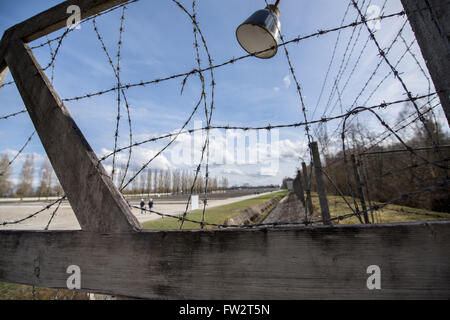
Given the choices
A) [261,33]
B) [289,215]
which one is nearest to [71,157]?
[261,33]

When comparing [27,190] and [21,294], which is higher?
[27,190]

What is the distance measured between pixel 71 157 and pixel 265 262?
133cm

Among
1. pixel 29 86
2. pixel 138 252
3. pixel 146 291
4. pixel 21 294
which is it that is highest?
pixel 29 86

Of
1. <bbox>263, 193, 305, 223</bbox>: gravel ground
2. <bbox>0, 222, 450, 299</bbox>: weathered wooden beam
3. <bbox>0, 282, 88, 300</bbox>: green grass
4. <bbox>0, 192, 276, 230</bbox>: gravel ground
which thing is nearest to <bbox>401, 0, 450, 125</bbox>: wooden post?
<bbox>0, 222, 450, 299</bbox>: weathered wooden beam

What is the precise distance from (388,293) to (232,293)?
0.62 metres

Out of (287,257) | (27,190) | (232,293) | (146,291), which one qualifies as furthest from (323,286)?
(27,190)

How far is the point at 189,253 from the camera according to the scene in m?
1.00

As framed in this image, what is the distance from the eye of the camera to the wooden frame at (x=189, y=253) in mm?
799

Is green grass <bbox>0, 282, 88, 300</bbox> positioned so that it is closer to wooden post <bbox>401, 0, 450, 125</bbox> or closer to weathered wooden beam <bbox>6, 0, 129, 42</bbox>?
weathered wooden beam <bbox>6, 0, 129, 42</bbox>

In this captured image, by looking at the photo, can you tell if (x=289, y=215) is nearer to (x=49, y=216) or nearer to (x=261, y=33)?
(x=261, y=33)

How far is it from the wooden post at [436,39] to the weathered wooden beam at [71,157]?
1.70 m

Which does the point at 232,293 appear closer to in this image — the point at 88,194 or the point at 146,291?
the point at 146,291

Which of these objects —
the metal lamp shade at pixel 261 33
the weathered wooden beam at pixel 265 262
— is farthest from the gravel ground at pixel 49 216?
the metal lamp shade at pixel 261 33

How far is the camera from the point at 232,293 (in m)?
0.94
